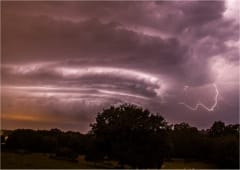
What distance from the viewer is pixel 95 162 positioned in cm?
7475

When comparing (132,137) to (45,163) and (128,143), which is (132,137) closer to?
(128,143)

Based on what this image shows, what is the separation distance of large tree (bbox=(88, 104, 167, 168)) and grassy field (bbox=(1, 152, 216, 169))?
3.85 metres

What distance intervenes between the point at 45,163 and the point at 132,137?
17.9 meters

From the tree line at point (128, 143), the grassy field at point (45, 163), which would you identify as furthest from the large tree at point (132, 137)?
the grassy field at point (45, 163)

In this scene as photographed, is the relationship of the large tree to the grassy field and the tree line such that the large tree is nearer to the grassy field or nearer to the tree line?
the tree line

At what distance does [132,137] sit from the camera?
72.8 m

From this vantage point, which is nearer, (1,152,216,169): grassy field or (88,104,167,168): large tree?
(1,152,216,169): grassy field

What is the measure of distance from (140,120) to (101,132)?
724cm

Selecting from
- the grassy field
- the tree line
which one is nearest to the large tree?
the tree line

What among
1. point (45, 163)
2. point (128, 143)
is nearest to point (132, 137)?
point (128, 143)

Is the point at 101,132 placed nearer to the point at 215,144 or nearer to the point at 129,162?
the point at 129,162

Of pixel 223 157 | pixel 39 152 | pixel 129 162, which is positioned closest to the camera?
pixel 129 162

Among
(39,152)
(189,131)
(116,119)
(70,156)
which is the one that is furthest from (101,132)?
(189,131)

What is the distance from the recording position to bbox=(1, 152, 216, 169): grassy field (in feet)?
168
